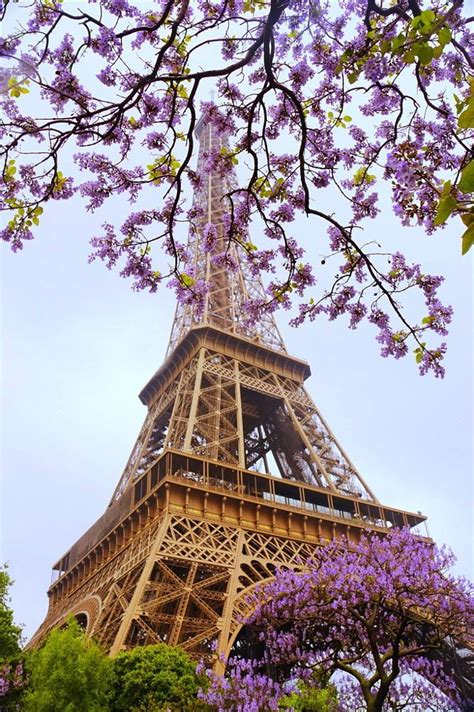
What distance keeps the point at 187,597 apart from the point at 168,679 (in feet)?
12.1

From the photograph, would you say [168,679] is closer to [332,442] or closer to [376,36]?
[376,36]

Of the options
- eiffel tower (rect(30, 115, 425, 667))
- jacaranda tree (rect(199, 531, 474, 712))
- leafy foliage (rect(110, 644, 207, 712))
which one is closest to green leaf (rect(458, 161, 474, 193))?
jacaranda tree (rect(199, 531, 474, 712))

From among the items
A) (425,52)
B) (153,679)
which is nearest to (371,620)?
(153,679)

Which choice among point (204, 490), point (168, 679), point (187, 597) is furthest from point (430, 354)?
point (204, 490)

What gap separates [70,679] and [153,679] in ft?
6.98

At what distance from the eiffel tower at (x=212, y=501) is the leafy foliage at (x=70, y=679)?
165 cm

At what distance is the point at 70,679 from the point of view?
52.5 feet

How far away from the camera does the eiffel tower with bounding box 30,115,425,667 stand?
20.6 m

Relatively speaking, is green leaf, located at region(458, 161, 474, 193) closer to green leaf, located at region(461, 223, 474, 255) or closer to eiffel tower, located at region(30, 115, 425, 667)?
green leaf, located at region(461, 223, 474, 255)

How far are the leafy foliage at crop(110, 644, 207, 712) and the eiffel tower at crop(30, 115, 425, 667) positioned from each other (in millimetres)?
911

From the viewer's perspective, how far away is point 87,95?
6.68 meters

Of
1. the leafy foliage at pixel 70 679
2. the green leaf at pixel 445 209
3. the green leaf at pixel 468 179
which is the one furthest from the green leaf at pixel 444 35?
the leafy foliage at pixel 70 679

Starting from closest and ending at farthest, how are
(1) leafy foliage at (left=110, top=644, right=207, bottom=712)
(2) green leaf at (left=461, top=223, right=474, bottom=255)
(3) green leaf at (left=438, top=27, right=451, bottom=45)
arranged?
(2) green leaf at (left=461, top=223, right=474, bottom=255), (3) green leaf at (left=438, top=27, right=451, bottom=45), (1) leafy foliage at (left=110, top=644, right=207, bottom=712)

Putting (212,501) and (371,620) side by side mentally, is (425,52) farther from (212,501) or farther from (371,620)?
(212,501)
